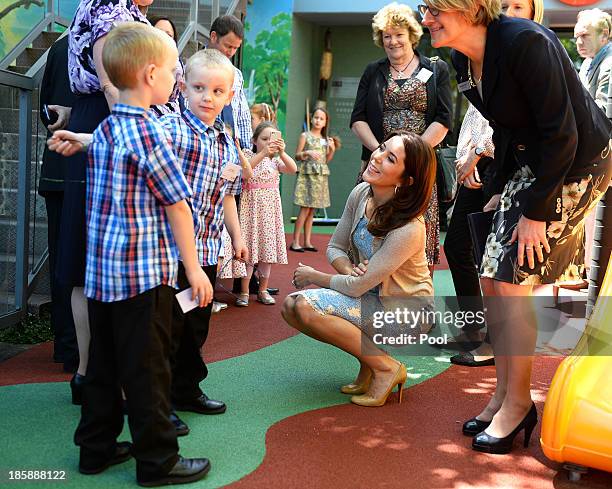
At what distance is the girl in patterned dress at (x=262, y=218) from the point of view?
600cm

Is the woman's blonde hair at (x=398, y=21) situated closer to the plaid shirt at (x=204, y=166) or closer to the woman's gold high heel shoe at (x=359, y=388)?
the plaid shirt at (x=204, y=166)

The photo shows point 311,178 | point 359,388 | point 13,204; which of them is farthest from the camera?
Answer: point 311,178

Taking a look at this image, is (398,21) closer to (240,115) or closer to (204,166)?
(240,115)

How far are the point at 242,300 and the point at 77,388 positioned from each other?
2.63m

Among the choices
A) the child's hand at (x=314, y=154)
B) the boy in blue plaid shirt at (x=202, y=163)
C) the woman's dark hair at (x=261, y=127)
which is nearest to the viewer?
the boy in blue plaid shirt at (x=202, y=163)

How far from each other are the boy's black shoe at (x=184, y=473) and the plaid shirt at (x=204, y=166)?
81cm

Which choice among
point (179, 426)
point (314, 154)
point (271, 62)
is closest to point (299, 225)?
point (314, 154)

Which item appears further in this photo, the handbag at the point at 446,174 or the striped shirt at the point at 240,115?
the striped shirt at the point at 240,115

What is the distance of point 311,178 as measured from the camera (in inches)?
389

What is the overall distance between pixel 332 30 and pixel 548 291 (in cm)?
911

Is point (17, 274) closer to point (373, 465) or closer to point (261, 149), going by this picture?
point (261, 149)

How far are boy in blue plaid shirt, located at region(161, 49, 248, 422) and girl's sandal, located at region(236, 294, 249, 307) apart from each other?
8.41ft

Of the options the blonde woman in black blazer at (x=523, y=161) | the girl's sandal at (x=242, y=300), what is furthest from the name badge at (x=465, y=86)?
the girl's sandal at (x=242, y=300)

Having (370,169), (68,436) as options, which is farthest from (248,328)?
(68,436)
